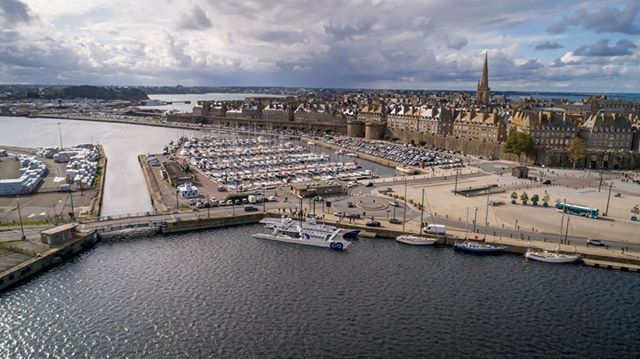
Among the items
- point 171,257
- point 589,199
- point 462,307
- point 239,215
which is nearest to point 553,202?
point 589,199

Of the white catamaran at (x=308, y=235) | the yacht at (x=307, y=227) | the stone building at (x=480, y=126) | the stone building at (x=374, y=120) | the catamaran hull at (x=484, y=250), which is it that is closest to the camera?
the catamaran hull at (x=484, y=250)

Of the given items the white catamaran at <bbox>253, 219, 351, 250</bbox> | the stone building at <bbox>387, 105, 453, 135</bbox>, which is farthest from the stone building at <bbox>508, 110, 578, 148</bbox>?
the white catamaran at <bbox>253, 219, 351, 250</bbox>

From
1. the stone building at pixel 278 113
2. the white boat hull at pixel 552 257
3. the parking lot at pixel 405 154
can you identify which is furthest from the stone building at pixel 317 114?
the white boat hull at pixel 552 257

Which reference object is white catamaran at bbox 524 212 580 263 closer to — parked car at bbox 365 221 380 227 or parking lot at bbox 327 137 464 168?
parked car at bbox 365 221 380 227

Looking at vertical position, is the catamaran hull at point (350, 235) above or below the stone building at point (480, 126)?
below

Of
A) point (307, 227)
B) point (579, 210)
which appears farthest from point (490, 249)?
point (307, 227)

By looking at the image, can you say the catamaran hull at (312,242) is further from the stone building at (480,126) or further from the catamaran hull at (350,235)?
the stone building at (480,126)

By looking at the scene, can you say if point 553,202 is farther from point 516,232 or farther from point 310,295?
point 310,295
